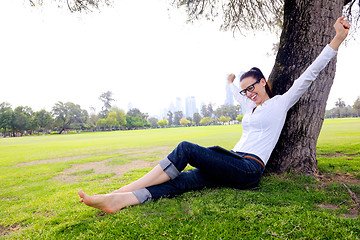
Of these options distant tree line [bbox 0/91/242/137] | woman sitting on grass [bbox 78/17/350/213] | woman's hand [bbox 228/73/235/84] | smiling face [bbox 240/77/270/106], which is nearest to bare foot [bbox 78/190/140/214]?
woman sitting on grass [bbox 78/17/350/213]

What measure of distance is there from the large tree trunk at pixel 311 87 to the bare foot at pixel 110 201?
2399 millimetres

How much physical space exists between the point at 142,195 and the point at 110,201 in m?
0.36

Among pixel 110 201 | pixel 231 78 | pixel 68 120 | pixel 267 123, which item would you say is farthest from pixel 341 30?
pixel 68 120

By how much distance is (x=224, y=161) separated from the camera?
230 cm

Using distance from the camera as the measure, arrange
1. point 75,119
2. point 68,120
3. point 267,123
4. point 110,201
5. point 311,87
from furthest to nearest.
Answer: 1. point 75,119
2. point 68,120
3. point 311,87
4. point 267,123
5. point 110,201

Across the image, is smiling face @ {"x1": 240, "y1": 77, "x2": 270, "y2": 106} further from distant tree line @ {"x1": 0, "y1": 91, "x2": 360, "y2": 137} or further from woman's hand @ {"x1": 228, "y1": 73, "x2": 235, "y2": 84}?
distant tree line @ {"x1": 0, "y1": 91, "x2": 360, "y2": 137}

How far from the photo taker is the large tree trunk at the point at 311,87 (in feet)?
10.1

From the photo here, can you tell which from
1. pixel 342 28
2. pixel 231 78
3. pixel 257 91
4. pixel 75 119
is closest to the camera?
pixel 342 28

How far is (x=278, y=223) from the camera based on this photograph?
1.74 m

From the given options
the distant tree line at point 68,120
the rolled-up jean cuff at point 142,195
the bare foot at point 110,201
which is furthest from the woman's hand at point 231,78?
the distant tree line at point 68,120

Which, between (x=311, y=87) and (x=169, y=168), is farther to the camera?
(x=311, y=87)

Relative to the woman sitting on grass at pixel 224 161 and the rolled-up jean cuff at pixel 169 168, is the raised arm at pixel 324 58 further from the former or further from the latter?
the rolled-up jean cuff at pixel 169 168

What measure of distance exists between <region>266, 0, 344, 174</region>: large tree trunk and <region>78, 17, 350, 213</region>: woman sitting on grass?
63 cm

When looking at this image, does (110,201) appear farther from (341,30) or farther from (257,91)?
(341,30)
